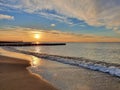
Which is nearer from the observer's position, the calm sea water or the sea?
the sea

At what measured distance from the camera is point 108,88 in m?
10.6

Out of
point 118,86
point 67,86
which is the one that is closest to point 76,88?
point 67,86

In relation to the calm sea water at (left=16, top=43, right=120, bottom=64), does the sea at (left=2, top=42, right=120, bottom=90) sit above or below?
above

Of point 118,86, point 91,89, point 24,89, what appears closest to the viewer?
point 24,89

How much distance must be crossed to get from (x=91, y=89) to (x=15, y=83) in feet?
13.4

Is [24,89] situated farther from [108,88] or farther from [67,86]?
[108,88]

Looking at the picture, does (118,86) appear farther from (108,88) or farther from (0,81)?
(0,81)

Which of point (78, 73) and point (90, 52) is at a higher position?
point (78, 73)

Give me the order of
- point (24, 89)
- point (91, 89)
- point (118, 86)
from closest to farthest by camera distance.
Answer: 1. point (24, 89)
2. point (91, 89)
3. point (118, 86)

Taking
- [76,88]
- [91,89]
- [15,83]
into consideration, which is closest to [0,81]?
[15,83]

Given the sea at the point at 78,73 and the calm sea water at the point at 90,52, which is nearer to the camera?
the sea at the point at 78,73

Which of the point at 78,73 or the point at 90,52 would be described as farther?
the point at 90,52

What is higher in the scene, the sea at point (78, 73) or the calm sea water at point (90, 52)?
the sea at point (78, 73)

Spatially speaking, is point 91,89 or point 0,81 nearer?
point 91,89
